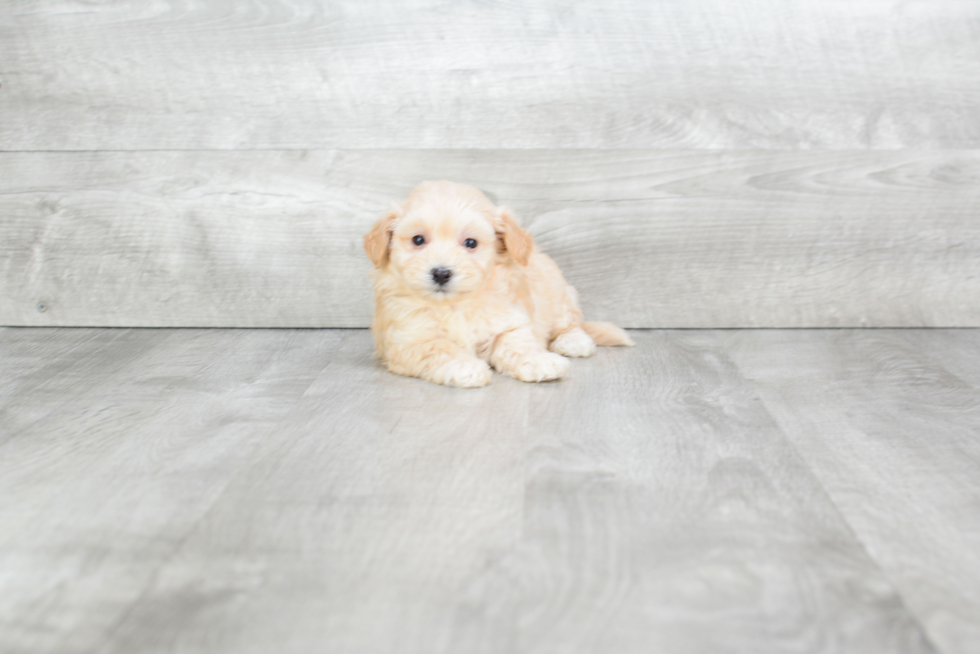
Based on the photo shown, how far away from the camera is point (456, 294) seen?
168 cm

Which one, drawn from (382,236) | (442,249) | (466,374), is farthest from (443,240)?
(466,374)

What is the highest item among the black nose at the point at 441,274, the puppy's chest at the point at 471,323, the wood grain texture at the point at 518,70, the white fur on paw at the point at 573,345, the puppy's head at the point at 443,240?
the wood grain texture at the point at 518,70

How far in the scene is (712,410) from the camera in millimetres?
1498

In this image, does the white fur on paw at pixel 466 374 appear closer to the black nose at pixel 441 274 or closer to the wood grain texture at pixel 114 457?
the black nose at pixel 441 274

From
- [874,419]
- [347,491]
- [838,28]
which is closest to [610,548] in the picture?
[347,491]

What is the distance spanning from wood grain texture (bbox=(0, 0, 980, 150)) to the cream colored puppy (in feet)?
1.74

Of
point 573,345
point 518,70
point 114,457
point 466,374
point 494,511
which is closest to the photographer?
point 494,511

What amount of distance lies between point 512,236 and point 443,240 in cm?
17

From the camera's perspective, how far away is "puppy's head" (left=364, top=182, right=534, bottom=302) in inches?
65.1

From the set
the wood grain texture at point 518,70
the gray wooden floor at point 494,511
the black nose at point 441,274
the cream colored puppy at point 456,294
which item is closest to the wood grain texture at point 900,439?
the gray wooden floor at point 494,511

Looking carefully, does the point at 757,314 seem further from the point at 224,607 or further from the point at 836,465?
the point at 224,607

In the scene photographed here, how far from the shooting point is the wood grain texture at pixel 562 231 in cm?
216

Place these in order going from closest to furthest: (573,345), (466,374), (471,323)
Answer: (466,374) < (471,323) < (573,345)

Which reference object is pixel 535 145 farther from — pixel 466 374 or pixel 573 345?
pixel 466 374
